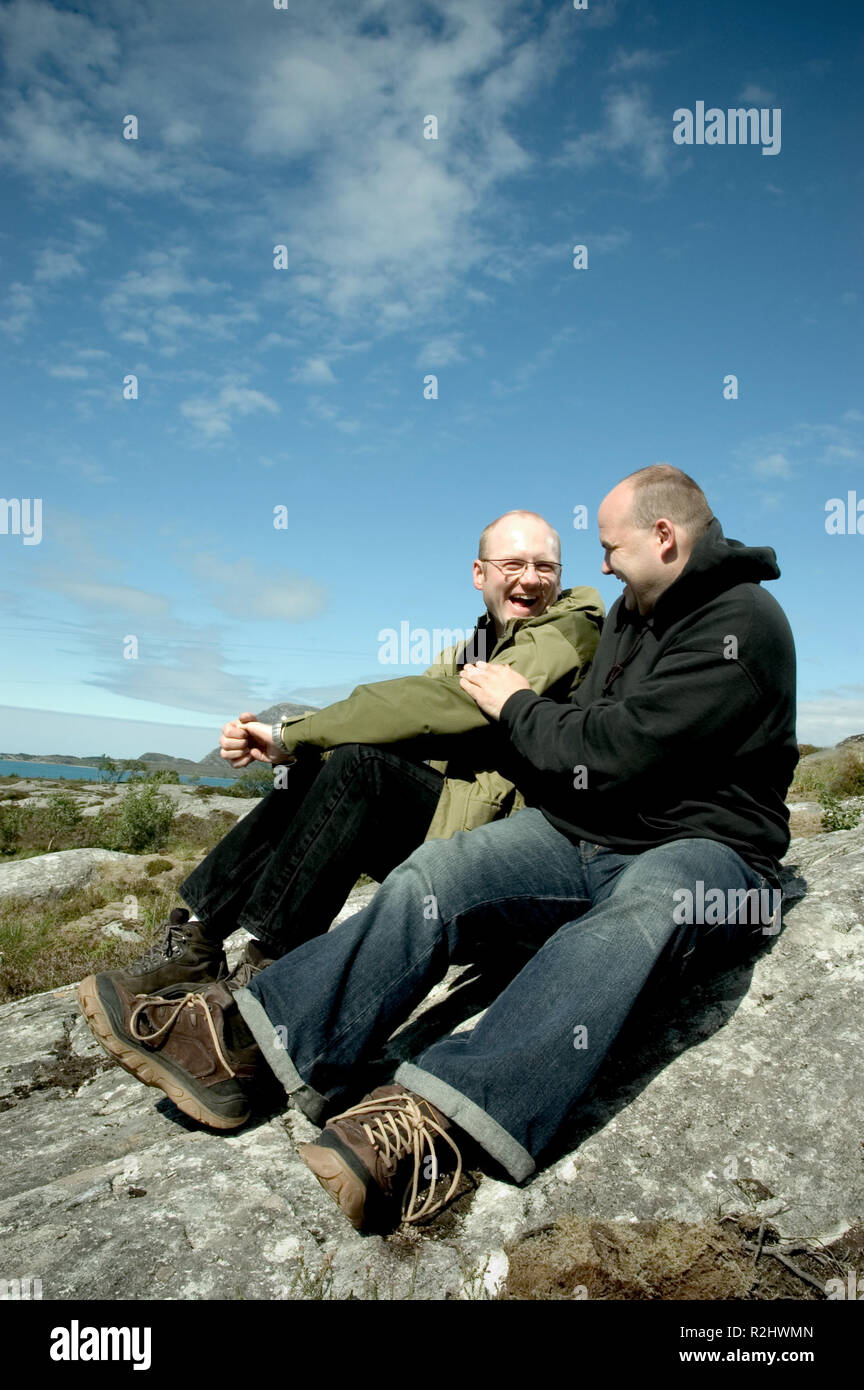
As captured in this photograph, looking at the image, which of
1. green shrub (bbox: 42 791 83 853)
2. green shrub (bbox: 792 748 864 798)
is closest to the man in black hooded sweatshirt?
green shrub (bbox: 792 748 864 798)

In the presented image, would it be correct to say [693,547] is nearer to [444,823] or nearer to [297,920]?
[444,823]

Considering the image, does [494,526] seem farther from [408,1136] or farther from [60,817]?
[60,817]

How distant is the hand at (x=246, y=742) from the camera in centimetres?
395

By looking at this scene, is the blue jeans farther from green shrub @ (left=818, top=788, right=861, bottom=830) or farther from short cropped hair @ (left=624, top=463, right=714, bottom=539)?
green shrub @ (left=818, top=788, right=861, bottom=830)

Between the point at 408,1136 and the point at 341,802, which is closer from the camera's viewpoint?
the point at 408,1136

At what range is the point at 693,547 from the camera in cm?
355

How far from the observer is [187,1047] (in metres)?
3.02

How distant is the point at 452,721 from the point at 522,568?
1.21 m

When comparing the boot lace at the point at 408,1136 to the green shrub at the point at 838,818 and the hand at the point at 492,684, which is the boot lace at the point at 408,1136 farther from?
the green shrub at the point at 838,818

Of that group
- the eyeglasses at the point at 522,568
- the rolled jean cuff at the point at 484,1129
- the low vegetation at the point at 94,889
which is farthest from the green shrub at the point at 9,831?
the rolled jean cuff at the point at 484,1129

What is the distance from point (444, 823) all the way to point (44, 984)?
5.04m

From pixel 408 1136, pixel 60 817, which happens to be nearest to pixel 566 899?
pixel 408 1136
